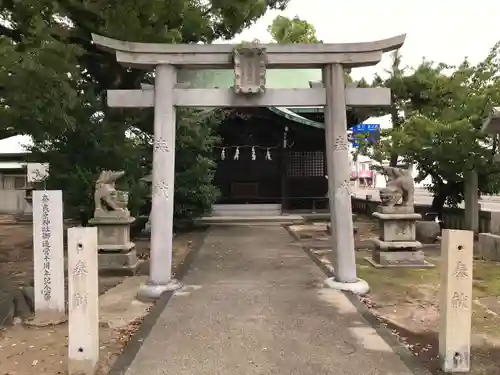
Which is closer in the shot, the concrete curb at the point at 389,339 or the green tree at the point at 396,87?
the concrete curb at the point at 389,339

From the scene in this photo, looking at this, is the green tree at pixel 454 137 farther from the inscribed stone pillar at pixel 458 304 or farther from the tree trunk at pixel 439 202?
the inscribed stone pillar at pixel 458 304

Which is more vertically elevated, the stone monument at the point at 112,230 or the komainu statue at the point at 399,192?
the komainu statue at the point at 399,192

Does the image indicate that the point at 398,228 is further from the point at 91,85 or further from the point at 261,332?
the point at 91,85

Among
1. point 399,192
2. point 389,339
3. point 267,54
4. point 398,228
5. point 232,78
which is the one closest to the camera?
point 389,339

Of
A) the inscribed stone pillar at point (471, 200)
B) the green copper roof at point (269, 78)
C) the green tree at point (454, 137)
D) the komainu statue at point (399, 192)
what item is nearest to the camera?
the komainu statue at point (399, 192)

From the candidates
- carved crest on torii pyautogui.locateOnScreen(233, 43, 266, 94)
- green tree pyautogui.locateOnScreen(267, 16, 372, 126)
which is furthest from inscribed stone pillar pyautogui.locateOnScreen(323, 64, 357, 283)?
green tree pyautogui.locateOnScreen(267, 16, 372, 126)

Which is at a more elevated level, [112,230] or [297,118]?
[297,118]

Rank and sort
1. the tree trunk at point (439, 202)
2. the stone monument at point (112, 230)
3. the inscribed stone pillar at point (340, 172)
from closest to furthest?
the inscribed stone pillar at point (340, 172) < the stone monument at point (112, 230) < the tree trunk at point (439, 202)

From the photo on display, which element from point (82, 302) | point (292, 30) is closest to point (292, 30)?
point (292, 30)

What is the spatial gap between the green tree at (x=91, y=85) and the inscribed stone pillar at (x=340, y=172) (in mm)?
3653

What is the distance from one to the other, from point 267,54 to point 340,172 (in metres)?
2.26

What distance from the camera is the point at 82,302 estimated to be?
4449 millimetres

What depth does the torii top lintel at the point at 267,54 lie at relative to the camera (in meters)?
7.61

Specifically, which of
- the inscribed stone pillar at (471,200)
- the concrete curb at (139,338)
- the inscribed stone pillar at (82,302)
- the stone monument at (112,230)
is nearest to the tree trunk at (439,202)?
the inscribed stone pillar at (471,200)
